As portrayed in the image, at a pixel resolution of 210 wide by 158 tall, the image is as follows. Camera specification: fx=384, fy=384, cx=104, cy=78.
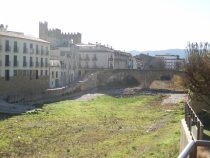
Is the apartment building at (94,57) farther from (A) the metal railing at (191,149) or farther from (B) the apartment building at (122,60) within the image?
(A) the metal railing at (191,149)

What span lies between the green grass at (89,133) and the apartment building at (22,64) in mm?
10676

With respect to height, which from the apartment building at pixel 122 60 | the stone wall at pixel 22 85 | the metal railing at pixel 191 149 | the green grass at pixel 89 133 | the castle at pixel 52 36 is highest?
the castle at pixel 52 36

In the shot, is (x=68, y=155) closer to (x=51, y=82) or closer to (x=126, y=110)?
(x=126, y=110)

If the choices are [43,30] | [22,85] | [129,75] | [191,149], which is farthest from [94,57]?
[191,149]

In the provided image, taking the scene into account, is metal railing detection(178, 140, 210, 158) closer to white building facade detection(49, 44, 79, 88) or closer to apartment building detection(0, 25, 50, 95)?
apartment building detection(0, 25, 50, 95)

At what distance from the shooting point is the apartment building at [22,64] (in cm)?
5845

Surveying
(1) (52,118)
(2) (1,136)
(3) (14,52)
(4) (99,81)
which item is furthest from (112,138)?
(4) (99,81)

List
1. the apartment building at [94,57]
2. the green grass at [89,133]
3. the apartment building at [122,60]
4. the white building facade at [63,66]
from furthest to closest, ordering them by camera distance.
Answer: the apartment building at [122,60], the apartment building at [94,57], the white building facade at [63,66], the green grass at [89,133]

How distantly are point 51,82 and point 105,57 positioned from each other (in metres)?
30.3

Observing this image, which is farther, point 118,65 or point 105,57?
point 118,65

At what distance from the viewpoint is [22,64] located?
63.3 meters

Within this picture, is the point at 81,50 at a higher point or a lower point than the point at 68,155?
higher

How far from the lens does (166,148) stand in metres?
22.8

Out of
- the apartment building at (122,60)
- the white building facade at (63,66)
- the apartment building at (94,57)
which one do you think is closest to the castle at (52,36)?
the white building facade at (63,66)
